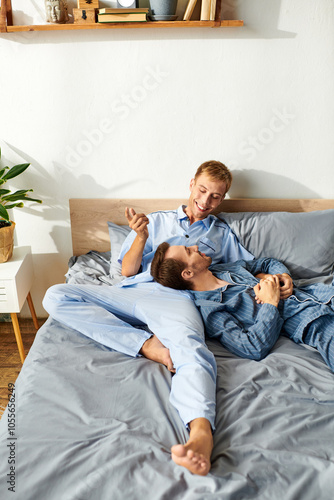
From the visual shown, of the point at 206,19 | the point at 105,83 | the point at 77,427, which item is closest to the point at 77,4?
the point at 105,83

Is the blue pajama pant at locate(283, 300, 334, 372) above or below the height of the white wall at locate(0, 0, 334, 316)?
below

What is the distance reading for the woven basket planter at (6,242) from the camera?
2064 millimetres

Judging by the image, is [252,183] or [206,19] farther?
[252,183]

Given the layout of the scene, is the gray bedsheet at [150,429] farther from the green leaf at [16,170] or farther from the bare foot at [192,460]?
the green leaf at [16,170]

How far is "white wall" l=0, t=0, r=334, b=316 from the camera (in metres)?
2.06

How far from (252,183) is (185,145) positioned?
17.2 inches

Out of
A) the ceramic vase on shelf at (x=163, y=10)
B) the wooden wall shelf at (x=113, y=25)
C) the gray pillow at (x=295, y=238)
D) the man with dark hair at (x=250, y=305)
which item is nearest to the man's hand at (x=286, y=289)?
the man with dark hair at (x=250, y=305)

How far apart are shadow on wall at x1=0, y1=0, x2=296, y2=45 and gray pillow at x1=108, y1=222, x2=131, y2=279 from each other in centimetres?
97

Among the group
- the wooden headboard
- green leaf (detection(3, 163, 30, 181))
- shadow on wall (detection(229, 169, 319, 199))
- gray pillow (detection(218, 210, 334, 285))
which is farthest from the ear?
green leaf (detection(3, 163, 30, 181))

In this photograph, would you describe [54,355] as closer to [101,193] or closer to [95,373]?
[95,373]

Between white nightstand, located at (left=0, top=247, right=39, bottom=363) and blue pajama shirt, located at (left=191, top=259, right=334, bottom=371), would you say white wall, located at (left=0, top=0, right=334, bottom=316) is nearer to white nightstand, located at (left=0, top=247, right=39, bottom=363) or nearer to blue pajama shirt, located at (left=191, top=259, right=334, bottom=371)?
white nightstand, located at (left=0, top=247, right=39, bottom=363)

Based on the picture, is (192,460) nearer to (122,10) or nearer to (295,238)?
(295,238)

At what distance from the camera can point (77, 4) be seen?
2023 millimetres

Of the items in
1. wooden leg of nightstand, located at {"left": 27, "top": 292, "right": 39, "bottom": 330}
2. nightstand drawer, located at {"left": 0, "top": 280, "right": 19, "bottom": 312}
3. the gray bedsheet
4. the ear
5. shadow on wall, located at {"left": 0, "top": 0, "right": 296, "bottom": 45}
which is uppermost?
shadow on wall, located at {"left": 0, "top": 0, "right": 296, "bottom": 45}
